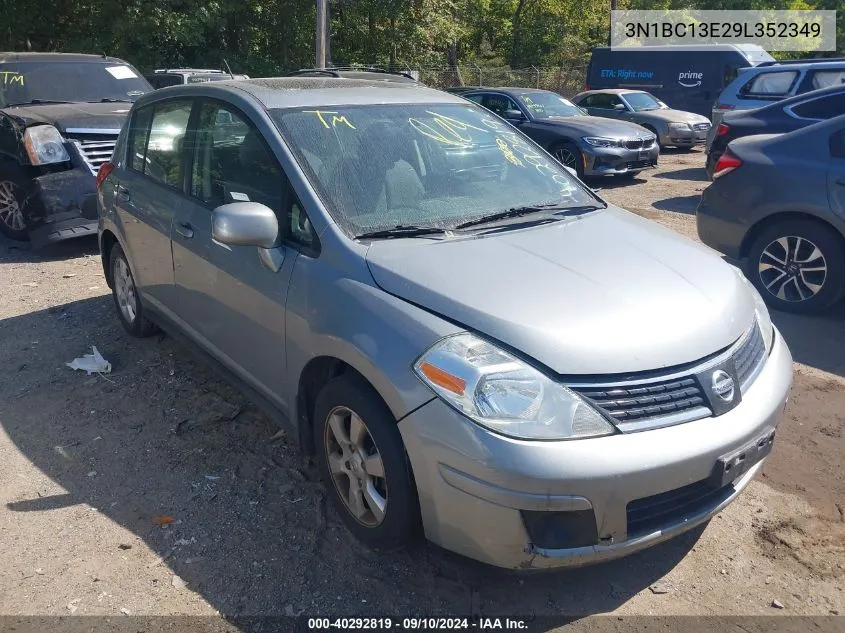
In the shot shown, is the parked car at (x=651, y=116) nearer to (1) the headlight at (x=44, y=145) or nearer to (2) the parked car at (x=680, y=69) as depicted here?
(2) the parked car at (x=680, y=69)

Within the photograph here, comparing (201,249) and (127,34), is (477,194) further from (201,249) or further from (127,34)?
(127,34)

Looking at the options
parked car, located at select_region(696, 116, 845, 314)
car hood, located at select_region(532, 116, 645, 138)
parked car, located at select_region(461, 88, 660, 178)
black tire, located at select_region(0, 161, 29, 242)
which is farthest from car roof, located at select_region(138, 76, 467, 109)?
car hood, located at select_region(532, 116, 645, 138)

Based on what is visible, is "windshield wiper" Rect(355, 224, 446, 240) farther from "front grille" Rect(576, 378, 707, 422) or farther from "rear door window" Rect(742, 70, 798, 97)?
"rear door window" Rect(742, 70, 798, 97)

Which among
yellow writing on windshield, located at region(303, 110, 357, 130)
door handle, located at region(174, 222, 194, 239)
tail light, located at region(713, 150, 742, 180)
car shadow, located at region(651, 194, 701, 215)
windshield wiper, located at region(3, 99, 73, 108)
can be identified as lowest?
car shadow, located at region(651, 194, 701, 215)

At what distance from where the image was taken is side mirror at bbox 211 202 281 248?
297cm

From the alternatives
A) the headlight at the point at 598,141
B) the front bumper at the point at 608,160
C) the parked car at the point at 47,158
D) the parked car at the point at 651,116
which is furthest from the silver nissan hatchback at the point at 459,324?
the parked car at the point at 651,116

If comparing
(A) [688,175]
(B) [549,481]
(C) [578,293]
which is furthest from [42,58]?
(A) [688,175]

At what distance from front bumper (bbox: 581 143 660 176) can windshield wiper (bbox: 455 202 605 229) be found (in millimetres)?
7897

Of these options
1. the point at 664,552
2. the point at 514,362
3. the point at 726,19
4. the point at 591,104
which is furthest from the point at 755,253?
the point at 726,19

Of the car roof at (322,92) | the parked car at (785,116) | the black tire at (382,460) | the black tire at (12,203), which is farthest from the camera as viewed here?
the parked car at (785,116)

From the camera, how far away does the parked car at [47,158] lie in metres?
7.02

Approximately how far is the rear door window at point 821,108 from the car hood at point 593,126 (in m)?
3.86

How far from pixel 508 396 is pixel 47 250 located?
22.1ft

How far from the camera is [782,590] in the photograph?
276cm
